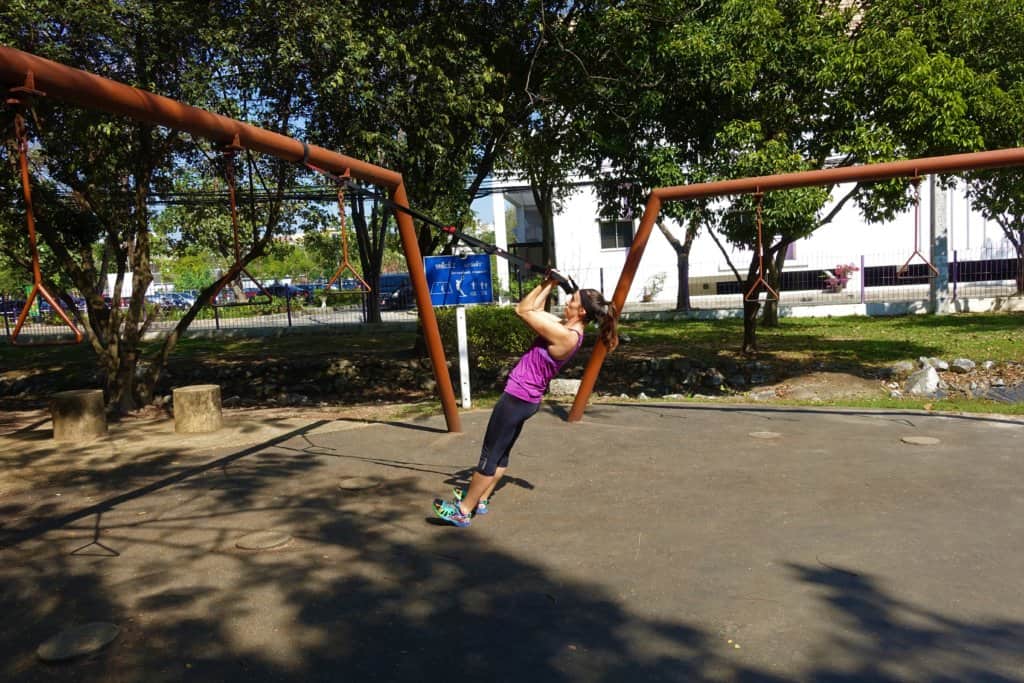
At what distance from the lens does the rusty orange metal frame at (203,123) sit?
4.44m

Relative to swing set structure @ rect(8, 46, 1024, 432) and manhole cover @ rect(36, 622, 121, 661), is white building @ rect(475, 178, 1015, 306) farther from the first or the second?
manhole cover @ rect(36, 622, 121, 661)

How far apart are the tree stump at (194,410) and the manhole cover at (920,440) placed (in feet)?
25.0

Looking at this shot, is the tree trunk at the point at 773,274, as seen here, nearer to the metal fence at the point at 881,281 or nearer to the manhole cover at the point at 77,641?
the metal fence at the point at 881,281

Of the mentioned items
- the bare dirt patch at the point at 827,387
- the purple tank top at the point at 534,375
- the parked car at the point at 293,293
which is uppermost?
the parked car at the point at 293,293

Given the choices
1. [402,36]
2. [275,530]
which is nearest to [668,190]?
[402,36]

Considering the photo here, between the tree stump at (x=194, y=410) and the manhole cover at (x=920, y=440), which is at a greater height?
the tree stump at (x=194, y=410)

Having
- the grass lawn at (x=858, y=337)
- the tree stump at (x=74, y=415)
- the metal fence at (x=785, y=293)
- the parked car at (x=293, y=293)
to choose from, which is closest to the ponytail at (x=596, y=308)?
the tree stump at (x=74, y=415)

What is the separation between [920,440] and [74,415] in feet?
30.2

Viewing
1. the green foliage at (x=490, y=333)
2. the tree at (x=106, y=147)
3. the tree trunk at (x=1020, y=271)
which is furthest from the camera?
the tree trunk at (x=1020, y=271)

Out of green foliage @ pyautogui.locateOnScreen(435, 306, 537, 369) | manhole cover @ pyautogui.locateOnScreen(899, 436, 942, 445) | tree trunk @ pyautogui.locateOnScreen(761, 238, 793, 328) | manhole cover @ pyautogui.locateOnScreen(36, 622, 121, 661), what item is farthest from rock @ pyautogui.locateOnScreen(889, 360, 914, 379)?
manhole cover @ pyautogui.locateOnScreen(36, 622, 121, 661)

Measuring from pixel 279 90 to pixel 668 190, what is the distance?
610cm

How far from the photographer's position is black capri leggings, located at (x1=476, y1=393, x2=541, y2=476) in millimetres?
5633

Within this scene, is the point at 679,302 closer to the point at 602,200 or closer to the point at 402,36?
the point at 602,200

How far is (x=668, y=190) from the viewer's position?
29.9ft
